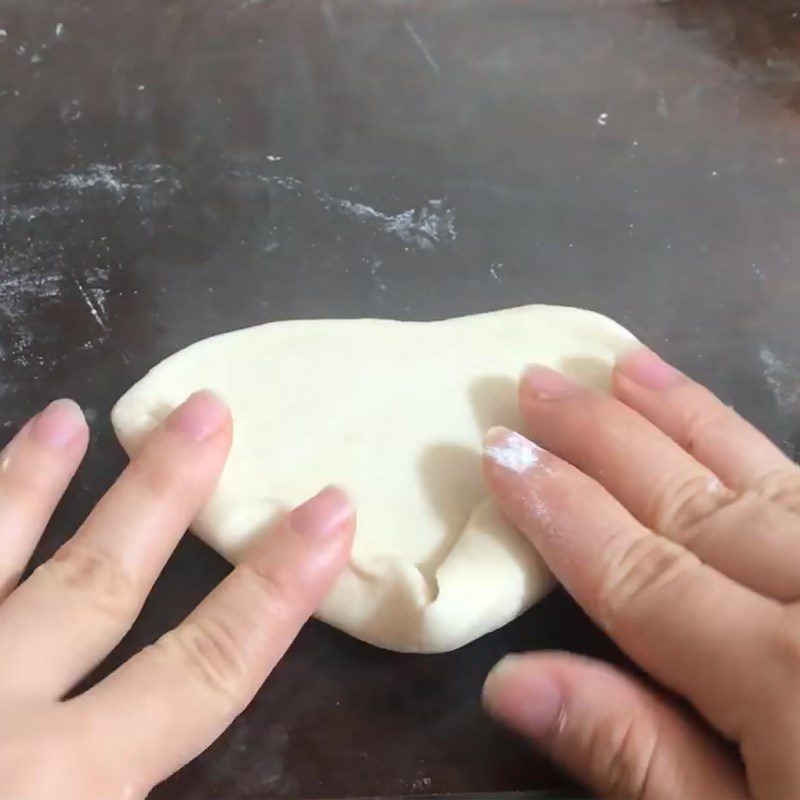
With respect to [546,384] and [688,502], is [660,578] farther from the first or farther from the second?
[546,384]

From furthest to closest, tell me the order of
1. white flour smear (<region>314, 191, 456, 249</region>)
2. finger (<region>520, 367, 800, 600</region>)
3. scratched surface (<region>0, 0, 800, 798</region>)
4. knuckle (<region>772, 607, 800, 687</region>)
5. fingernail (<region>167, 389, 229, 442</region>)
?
white flour smear (<region>314, 191, 456, 249</region>), scratched surface (<region>0, 0, 800, 798</region>), fingernail (<region>167, 389, 229, 442</region>), finger (<region>520, 367, 800, 600</region>), knuckle (<region>772, 607, 800, 687</region>)

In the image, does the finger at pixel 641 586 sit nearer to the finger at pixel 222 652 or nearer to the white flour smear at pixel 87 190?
the finger at pixel 222 652

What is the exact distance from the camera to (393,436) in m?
0.98

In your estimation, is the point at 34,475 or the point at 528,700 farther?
the point at 34,475

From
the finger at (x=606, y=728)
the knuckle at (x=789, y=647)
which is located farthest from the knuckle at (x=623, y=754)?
the knuckle at (x=789, y=647)

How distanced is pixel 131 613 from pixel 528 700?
35 cm

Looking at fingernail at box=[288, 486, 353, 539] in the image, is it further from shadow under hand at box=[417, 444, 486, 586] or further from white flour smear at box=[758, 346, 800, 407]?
white flour smear at box=[758, 346, 800, 407]

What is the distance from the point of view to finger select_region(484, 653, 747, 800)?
750 mm

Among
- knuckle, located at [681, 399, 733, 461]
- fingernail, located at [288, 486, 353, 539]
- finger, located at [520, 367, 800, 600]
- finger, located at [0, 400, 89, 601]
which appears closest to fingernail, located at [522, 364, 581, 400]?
finger, located at [520, 367, 800, 600]

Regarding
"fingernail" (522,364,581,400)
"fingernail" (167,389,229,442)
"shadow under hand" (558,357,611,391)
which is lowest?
"fingernail" (167,389,229,442)

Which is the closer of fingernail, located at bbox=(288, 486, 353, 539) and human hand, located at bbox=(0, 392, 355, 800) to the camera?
human hand, located at bbox=(0, 392, 355, 800)

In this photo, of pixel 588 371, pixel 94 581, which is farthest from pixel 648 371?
pixel 94 581

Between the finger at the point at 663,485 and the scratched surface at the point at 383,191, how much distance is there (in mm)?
142

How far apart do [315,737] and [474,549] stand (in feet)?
0.71
